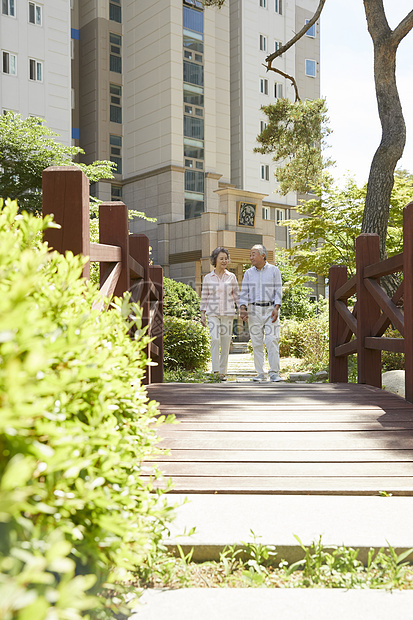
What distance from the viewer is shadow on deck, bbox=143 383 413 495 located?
270cm

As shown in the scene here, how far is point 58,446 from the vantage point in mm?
968

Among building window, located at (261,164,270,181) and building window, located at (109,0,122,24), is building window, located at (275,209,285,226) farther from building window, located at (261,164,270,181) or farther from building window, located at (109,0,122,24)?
building window, located at (109,0,122,24)

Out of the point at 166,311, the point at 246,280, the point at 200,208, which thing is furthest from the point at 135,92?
the point at 246,280

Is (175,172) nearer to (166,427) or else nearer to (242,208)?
(242,208)

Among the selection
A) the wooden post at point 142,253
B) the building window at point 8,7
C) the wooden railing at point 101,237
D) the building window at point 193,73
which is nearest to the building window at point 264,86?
the building window at point 193,73

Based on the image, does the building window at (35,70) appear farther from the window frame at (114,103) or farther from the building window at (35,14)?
the window frame at (114,103)

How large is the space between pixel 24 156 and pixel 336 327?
1316 centimetres

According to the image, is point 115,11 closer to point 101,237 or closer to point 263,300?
point 263,300

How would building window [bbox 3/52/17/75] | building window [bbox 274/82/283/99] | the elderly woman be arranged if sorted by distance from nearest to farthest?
the elderly woman → building window [bbox 3/52/17/75] → building window [bbox 274/82/283/99]

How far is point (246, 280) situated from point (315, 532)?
5281mm

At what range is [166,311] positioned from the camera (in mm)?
12680

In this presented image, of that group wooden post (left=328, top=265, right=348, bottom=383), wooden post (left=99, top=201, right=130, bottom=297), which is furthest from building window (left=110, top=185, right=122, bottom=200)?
wooden post (left=99, top=201, right=130, bottom=297)

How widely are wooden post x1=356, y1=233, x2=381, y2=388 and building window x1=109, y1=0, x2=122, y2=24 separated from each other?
25.1m

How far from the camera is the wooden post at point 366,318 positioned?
16.9 ft
